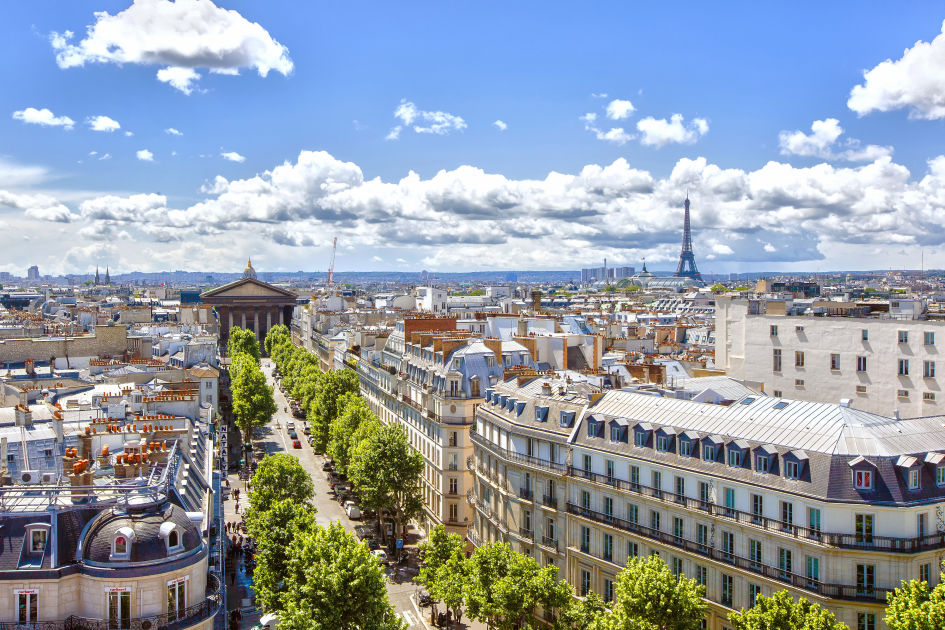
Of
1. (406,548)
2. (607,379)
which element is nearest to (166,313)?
(406,548)

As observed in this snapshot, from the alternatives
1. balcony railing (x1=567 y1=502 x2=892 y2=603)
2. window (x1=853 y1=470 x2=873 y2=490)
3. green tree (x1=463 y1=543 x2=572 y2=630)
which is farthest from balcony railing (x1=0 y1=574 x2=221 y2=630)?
window (x1=853 y1=470 x2=873 y2=490)

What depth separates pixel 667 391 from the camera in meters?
54.8

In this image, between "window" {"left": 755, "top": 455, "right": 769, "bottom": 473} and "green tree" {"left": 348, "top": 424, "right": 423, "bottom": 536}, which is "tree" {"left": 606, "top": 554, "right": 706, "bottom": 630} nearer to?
"window" {"left": 755, "top": 455, "right": 769, "bottom": 473}

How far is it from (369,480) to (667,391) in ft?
83.1

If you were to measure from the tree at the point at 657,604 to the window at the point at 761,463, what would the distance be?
7032 mm

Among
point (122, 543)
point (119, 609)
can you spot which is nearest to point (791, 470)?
point (122, 543)

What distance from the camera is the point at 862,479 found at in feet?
123

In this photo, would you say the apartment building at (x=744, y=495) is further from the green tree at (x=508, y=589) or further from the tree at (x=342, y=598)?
the tree at (x=342, y=598)

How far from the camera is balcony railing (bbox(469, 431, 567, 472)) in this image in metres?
51.9

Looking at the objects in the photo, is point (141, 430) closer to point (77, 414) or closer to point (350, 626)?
point (77, 414)

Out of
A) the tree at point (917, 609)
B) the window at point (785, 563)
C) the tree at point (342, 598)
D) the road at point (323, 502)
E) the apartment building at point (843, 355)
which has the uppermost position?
the apartment building at point (843, 355)

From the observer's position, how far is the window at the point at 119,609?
2841cm

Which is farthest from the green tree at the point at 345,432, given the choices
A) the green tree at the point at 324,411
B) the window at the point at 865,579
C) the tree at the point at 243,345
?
the tree at the point at 243,345

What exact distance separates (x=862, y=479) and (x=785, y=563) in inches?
209
